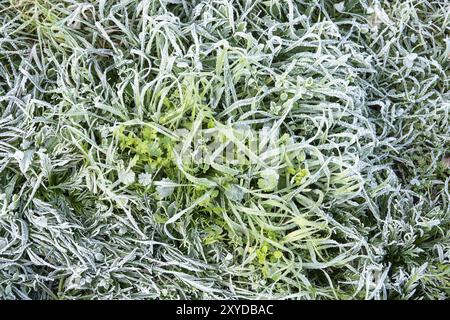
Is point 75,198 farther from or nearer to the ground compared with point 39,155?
nearer to the ground

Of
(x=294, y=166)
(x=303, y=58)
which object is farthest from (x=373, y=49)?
(x=294, y=166)

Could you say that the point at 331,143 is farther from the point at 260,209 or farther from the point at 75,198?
the point at 75,198

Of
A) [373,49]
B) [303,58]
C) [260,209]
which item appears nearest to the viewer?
[260,209]

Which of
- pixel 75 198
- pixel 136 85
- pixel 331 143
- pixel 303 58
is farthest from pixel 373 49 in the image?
pixel 75 198

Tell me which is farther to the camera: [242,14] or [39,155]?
[242,14]

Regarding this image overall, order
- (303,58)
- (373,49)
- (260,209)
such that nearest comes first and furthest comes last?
(260,209), (303,58), (373,49)

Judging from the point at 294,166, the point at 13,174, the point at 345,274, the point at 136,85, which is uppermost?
the point at 136,85

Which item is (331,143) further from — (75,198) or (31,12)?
(31,12)
